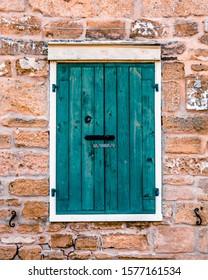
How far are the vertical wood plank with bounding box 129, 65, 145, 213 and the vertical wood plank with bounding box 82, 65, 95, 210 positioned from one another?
364 mm

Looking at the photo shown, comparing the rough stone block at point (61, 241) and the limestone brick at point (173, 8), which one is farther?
the limestone brick at point (173, 8)

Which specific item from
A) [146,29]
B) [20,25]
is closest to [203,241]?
[146,29]

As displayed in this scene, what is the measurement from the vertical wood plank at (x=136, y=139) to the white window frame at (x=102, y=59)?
4.7 inches

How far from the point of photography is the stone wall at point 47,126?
15.6ft

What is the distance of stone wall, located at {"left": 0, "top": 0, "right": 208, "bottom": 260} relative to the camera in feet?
15.6

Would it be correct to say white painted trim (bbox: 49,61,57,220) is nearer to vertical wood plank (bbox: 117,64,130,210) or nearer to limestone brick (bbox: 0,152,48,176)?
limestone brick (bbox: 0,152,48,176)

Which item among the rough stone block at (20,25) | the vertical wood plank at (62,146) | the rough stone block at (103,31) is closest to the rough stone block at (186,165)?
the vertical wood plank at (62,146)

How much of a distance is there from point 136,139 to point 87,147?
1.51ft

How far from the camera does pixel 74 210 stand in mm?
4773

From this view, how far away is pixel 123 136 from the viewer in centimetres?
480

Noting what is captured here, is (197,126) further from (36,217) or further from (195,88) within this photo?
(36,217)

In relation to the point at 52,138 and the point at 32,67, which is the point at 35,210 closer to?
the point at 52,138

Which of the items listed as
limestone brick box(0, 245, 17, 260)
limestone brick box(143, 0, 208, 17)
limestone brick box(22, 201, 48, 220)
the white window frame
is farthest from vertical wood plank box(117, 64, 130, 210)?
limestone brick box(0, 245, 17, 260)

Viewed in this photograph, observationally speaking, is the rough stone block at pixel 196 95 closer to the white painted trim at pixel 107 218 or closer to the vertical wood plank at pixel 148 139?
the vertical wood plank at pixel 148 139
